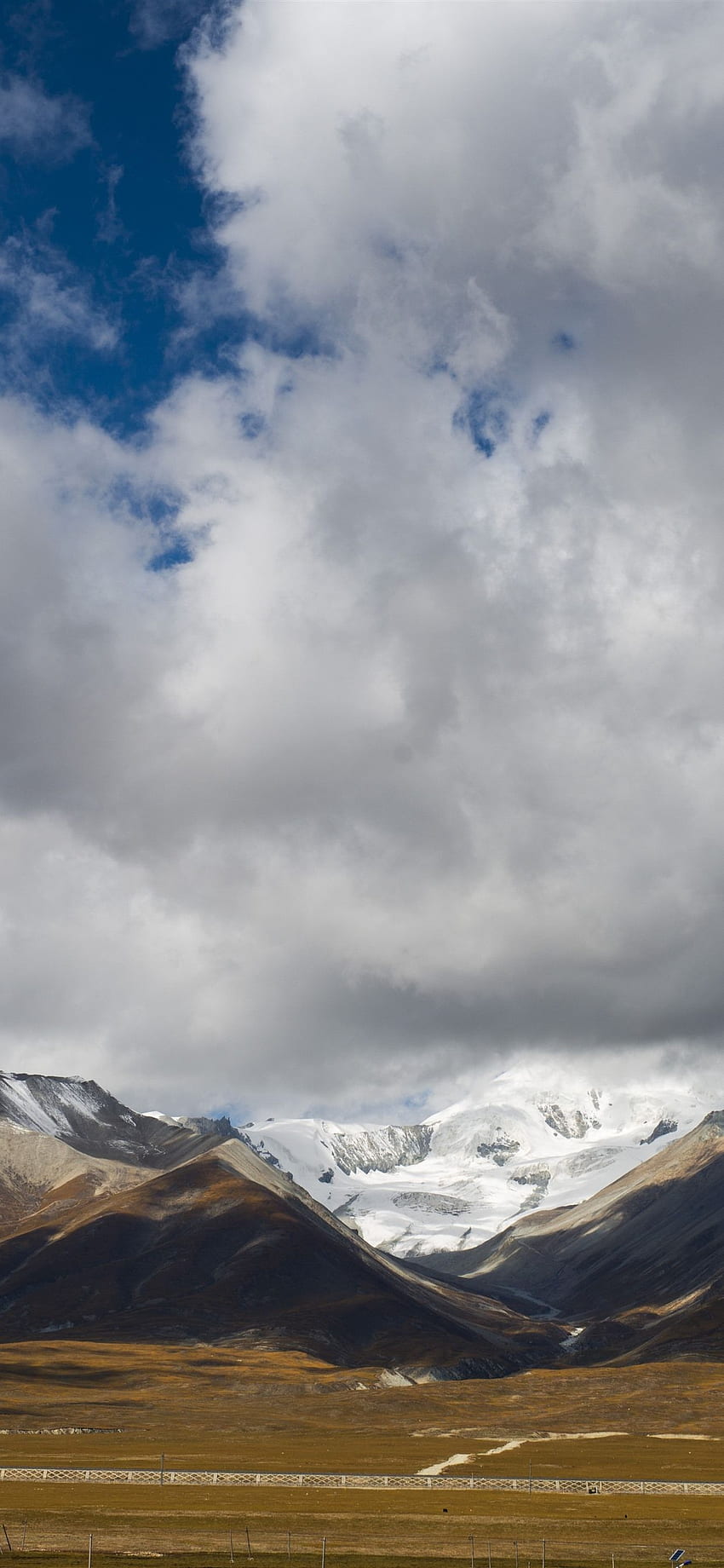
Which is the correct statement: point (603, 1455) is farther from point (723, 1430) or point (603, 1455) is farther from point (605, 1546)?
point (605, 1546)

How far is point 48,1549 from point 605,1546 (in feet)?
104

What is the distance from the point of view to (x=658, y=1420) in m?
196

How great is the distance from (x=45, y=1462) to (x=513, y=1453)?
2050 inches

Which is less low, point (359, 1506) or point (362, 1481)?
point (362, 1481)

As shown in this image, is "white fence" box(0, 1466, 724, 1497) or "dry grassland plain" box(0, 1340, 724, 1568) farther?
"white fence" box(0, 1466, 724, 1497)

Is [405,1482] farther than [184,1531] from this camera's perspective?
Yes

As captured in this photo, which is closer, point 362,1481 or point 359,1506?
point 359,1506

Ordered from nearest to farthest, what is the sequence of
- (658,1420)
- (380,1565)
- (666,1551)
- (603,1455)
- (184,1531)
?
(380,1565) → (666,1551) → (184,1531) → (603,1455) → (658,1420)

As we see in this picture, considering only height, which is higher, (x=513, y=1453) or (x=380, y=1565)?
(x=513, y=1453)

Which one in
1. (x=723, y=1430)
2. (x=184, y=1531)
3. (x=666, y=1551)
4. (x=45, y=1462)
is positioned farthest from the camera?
(x=723, y=1430)

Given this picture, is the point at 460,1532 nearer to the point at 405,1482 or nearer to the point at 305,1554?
the point at 305,1554

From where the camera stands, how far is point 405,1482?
4397 inches

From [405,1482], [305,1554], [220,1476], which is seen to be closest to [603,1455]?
[405,1482]

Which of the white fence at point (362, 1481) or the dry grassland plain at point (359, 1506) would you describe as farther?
the white fence at point (362, 1481)
